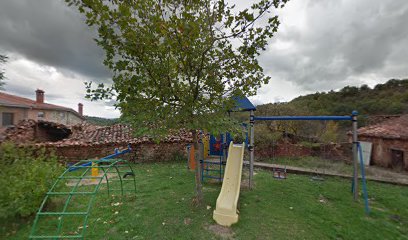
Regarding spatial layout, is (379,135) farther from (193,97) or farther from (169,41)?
(169,41)

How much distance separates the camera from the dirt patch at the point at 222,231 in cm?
353

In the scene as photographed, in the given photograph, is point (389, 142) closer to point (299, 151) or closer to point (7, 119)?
point (299, 151)

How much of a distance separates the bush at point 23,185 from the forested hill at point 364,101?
1809 centimetres

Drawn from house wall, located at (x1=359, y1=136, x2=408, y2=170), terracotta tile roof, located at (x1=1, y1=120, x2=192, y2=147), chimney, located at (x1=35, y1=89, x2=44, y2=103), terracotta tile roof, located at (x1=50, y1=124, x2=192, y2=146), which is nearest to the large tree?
terracotta tile roof, located at (x1=1, y1=120, x2=192, y2=147)

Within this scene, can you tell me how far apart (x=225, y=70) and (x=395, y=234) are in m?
4.94

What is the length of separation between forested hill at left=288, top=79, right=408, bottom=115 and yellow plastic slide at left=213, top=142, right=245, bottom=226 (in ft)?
46.1

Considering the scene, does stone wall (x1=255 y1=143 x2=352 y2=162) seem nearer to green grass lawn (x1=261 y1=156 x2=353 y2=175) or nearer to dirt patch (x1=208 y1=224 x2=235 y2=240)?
green grass lawn (x1=261 y1=156 x2=353 y2=175)

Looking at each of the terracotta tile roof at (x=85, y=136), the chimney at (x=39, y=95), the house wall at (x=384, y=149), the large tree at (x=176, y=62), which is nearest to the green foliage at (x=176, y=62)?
the large tree at (x=176, y=62)

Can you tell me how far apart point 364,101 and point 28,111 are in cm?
4030

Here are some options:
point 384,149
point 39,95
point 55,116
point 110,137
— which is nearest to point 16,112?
point 55,116

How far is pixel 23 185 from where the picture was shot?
13.3ft

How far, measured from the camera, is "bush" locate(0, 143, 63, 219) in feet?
13.3

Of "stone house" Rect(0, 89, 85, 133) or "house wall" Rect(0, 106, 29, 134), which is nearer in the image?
"house wall" Rect(0, 106, 29, 134)

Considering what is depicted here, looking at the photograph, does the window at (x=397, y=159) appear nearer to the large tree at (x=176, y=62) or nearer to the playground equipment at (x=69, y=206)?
the large tree at (x=176, y=62)
